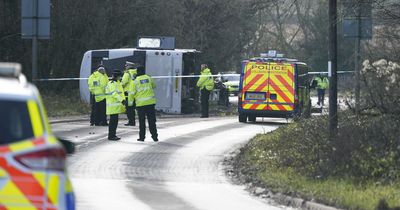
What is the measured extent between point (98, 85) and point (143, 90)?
4.18 meters

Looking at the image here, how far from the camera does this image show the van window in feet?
18.8

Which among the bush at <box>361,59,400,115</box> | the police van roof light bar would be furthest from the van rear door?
the police van roof light bar

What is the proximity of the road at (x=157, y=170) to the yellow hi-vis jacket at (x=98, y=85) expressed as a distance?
0.84 metres

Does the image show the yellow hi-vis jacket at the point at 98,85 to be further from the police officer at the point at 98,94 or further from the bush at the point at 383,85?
the bush at the point at 383,85

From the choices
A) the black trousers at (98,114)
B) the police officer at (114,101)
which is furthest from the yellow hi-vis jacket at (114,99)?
the black trousers at (98,114)

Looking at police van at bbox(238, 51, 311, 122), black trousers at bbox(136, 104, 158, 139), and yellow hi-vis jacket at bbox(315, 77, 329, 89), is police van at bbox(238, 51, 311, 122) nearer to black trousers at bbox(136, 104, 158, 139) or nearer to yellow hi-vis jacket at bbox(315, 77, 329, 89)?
black trousers at bbox(136, 104, 158, 139)

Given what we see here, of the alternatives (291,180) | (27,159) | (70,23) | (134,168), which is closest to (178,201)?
(291,180)

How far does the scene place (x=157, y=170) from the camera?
1528 cm

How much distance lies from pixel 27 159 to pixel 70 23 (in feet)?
99.1

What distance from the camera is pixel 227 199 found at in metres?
12.3

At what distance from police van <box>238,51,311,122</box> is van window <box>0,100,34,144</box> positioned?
21523 millimetres

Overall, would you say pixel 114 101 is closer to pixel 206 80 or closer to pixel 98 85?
pixel 98 85

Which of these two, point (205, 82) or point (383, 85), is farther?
point (205, 82)

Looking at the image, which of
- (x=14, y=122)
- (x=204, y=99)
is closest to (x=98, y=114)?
(x=204, y=99)
